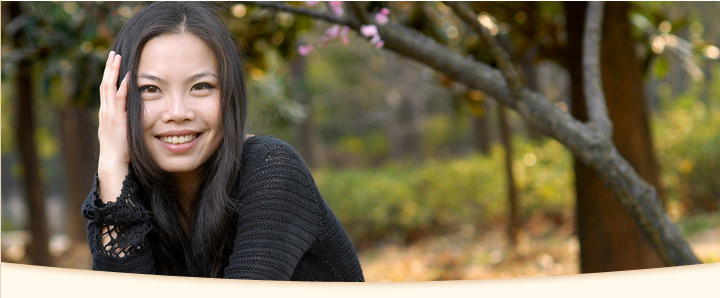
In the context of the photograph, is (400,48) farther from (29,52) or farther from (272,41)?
(29,52)

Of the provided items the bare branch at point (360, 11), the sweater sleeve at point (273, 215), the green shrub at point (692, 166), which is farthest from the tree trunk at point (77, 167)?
the sweater sleeve at point (273, 215)

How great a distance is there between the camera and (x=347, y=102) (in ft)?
45.1

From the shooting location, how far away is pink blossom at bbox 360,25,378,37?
1.73 m

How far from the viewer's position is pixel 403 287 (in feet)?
2.80

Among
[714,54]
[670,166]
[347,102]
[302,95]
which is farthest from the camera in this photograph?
[347,102]

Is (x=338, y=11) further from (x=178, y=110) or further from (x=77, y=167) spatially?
(x=77, y=167)

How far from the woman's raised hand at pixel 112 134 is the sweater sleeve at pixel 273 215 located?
214 millimetres

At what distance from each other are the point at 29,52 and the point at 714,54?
2.92 m

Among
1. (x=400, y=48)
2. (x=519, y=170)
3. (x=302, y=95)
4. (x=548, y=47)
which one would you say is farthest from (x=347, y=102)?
(x=400, y=48)

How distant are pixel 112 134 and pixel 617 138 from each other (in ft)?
6.84

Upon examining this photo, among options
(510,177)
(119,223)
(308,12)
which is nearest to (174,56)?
(119,223)

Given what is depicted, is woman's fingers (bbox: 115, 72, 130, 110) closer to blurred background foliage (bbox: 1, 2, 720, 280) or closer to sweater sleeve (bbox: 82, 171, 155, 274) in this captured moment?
sweater sleeve (bbox: 82, 171, 155, 274)

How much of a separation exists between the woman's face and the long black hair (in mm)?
13

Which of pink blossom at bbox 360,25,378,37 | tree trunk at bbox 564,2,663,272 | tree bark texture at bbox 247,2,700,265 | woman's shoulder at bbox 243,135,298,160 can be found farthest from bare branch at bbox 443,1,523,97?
tree trunk at bbox 564,2,663,272
